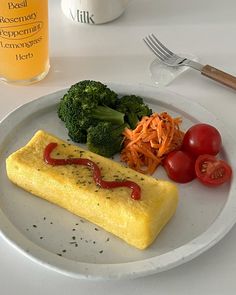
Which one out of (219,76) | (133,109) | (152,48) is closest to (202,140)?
(133,109)

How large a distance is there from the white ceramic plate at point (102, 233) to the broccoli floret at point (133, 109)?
0.46 feet

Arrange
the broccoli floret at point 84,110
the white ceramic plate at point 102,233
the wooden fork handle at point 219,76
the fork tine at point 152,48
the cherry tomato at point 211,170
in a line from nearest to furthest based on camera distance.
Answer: the white ceramic plate at point 102,233
the cherry tomato at point 211,170
the broccoli floret at point 84,110
the wooden fork handle at point 219,76
the fork tine at point 152,48

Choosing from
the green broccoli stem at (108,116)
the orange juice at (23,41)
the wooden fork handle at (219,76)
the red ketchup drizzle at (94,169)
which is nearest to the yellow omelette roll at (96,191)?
the red ketchup drizzle at (94,169)

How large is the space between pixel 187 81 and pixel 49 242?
2.05 feet

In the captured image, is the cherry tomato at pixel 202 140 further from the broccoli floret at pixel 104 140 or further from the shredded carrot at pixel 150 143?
the broccoli floret at pixel 104 140

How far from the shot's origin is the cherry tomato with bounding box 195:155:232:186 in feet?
3.79

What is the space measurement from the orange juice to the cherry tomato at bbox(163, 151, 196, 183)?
0.44 m

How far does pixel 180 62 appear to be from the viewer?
150cm

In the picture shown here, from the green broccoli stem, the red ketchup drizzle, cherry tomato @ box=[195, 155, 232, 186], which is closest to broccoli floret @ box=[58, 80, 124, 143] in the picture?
the green broccoli stem

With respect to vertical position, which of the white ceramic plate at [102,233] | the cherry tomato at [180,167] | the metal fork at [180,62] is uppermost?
the metal fork at [180,62]

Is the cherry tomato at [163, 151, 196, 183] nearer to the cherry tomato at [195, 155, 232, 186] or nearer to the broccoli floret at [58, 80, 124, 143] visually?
the cherry tomato at [195, 155, 232, 186]

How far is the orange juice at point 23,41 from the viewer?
1.29 metres

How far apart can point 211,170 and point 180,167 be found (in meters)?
0.06

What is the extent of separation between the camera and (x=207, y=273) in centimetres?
104
